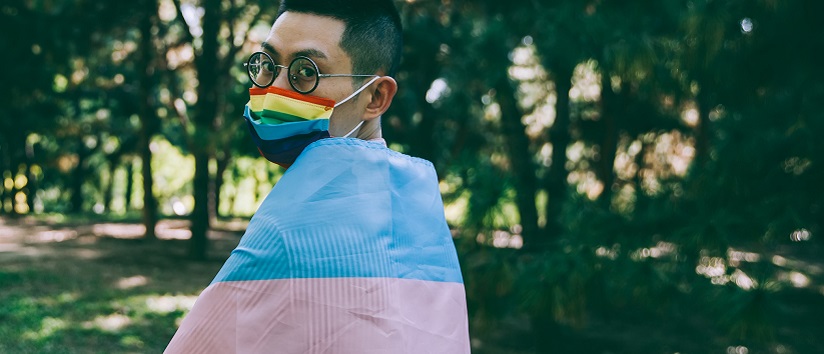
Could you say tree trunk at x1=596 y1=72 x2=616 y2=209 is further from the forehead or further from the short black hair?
the forehead

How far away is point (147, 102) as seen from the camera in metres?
13.3

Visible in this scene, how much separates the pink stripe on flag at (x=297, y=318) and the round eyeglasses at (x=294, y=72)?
400 mm

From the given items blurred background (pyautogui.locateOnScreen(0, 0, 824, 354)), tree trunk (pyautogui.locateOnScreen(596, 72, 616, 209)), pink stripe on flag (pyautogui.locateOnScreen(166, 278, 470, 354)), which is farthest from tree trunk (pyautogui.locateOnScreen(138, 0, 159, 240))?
pink stripe on flag (pyautogui.locateOnScreen(166, 278, 470, 354))

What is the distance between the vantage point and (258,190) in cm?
3334

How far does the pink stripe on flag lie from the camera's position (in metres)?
1.10

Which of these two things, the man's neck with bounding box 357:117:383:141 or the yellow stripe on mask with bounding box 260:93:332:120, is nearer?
the yellow stripe on mask with bounding box 260:93:332:120

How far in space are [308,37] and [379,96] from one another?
214 millimetres

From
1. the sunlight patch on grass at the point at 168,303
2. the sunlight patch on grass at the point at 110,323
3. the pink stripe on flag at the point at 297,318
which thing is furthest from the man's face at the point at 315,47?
the sunlight patch on grass at the point at 168,303

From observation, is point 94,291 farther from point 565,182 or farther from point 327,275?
point 327,275

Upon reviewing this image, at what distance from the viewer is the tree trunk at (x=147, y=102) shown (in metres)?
12.0

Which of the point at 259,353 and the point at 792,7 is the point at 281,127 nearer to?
the point at 259,353

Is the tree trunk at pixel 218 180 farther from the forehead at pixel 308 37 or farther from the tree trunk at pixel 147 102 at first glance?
the forehead at pixel 308 37

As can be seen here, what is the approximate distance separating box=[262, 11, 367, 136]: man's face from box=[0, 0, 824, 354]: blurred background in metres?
2.99

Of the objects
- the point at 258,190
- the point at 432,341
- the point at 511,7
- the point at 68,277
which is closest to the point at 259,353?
the point at 432,341
